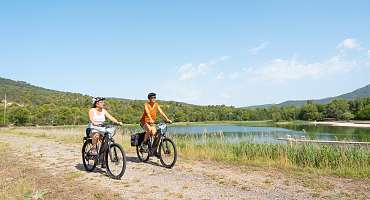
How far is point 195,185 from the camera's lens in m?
7.64

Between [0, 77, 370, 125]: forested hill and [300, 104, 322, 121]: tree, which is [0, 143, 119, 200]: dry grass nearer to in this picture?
→ [0, 77, 370, 125]: forested hill

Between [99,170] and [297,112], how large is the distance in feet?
400

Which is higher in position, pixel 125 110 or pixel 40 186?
pixel 125 110

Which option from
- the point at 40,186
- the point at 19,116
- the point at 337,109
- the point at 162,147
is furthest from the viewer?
the point at 337,109

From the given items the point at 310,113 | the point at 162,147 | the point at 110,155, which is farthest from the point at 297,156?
the point at 310,113

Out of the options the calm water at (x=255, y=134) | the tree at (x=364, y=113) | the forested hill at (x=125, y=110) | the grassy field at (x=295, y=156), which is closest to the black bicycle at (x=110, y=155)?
the grassy field at (x=295, y=156)

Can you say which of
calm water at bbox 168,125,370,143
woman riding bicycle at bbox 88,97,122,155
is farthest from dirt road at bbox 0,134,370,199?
calm water at bbox 168,125,370,143

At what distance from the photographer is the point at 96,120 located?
905cm

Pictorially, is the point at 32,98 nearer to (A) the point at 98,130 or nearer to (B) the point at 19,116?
(B) the point at 19,116

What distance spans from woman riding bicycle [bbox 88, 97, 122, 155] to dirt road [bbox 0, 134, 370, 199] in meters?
0.80

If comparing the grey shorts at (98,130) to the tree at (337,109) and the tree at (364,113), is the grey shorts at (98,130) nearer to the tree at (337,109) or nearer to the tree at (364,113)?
the tree at (364,113)

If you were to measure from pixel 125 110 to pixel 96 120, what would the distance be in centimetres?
7080

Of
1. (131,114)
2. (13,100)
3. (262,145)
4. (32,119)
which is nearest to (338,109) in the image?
(131,114)

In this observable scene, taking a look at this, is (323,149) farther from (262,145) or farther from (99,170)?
(99,170)
